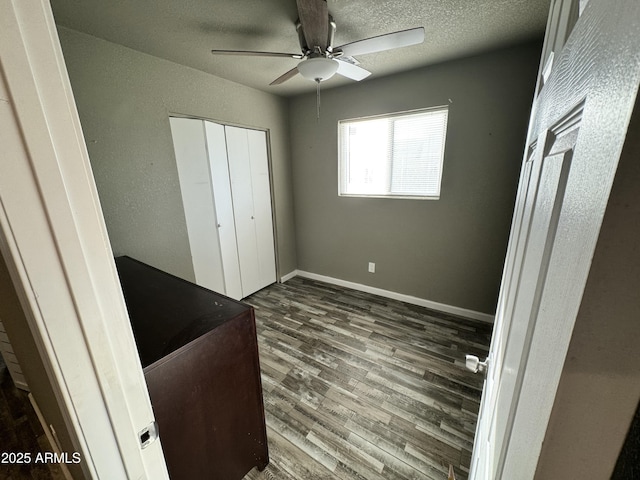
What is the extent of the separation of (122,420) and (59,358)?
8.1 inches

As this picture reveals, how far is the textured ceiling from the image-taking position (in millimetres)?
1401

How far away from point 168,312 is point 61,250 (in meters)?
0.68

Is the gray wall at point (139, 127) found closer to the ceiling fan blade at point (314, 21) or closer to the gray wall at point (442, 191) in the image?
the gray wall at point (442, 191)

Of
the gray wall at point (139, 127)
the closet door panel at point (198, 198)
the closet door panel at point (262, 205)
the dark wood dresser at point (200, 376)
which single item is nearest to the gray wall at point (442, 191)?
the closet door panel at point (262, 205)

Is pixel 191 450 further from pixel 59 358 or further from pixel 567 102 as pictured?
pixel 567 102

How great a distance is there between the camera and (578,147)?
0.74 ft

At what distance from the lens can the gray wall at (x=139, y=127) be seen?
172 cm

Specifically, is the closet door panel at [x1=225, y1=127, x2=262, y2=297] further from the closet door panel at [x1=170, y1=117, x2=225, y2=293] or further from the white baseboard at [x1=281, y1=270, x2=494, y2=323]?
the white baseboard at [x1=281, y1=270, x2=494, y2=323]

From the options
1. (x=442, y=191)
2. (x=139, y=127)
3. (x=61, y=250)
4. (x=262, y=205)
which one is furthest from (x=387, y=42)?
(x=262, y=205)

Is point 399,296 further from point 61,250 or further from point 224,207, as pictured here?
point 61,250

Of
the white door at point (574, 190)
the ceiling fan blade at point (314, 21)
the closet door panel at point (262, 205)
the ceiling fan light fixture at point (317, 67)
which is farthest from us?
the closet door panel at point (262, 205)

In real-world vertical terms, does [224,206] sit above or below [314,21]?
below

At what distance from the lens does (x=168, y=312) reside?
3.35 ft

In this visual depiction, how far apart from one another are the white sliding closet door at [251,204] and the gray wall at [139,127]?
31cm
